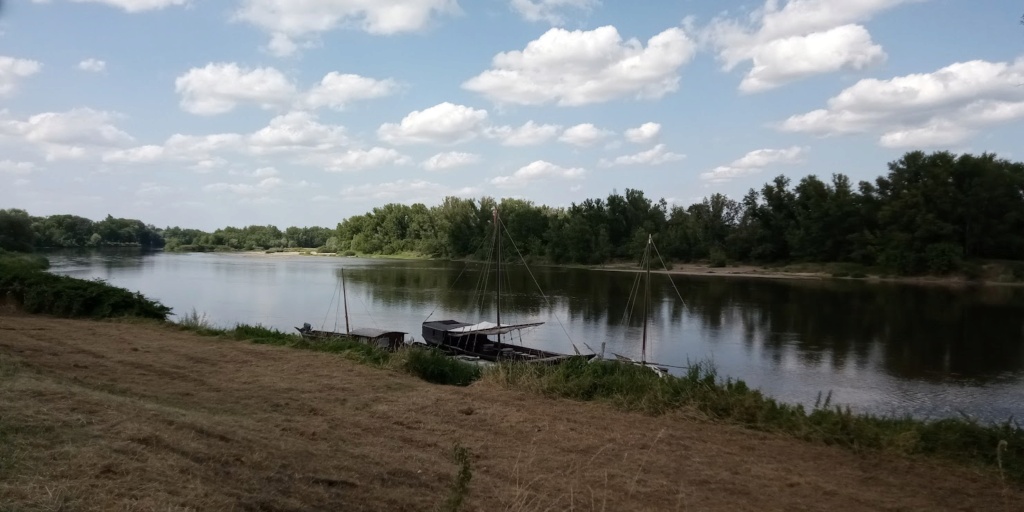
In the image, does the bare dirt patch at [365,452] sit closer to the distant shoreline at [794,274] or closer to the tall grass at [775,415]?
the tall grass at [775,415]

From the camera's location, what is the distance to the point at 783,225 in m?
73.1

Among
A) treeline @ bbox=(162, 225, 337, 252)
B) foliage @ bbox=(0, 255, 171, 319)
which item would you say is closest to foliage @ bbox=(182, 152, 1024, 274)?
foliage @ bbox=(0, 255, 171, 319)

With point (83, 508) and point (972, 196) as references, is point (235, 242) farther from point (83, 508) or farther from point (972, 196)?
point (83, 508)

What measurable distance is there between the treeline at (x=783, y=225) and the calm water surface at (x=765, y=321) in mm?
8862

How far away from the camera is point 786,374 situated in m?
23.3

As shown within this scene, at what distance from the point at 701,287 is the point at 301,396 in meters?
50.5

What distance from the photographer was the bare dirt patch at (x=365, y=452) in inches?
173

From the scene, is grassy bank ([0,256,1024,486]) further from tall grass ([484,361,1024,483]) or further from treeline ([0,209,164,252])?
treeline ([0,209,164,252])

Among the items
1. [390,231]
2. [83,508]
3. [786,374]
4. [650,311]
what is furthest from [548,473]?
[390,231]

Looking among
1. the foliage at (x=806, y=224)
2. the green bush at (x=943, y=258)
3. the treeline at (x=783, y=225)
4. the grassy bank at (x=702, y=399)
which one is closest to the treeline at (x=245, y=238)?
the treeline at (x=783, y=225)

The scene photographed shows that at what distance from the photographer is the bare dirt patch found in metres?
4.41

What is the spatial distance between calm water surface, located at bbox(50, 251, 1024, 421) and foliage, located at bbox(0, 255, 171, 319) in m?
12.0

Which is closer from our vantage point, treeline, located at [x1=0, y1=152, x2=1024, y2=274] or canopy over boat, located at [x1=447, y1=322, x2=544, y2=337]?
canopy over boat, located at [x1=447, y1=322, x2=544, y2=337]

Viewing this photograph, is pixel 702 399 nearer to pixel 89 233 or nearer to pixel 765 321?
pixel 765 321
